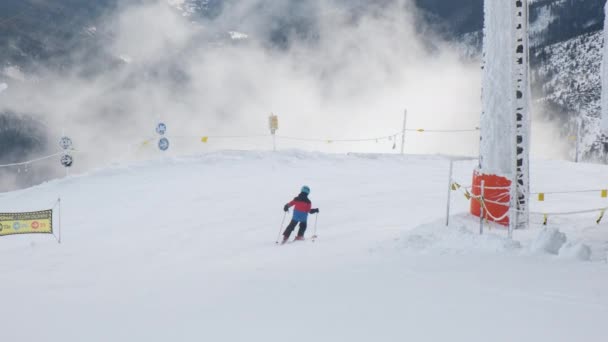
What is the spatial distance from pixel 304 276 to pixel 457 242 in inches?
108

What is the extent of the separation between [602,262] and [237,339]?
16.4ft

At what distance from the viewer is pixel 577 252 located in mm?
6855

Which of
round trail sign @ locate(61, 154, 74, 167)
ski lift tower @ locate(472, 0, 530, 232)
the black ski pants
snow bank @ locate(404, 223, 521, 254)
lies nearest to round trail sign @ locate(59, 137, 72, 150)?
round trail sign @ locate(61, 154, 74, 167)

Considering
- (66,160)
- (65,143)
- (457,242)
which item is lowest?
(457,242)

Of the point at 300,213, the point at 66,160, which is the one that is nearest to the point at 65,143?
the point at 66,160

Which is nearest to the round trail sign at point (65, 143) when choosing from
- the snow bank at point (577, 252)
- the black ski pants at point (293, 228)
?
the black ski pants at point (293, 228)

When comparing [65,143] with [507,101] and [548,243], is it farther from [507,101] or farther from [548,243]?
[548,243]

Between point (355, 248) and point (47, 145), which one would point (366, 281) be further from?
point (47, 145)

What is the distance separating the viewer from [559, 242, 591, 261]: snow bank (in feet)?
22.4

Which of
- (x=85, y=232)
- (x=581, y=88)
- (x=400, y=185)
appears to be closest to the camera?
(x=85, y=232)

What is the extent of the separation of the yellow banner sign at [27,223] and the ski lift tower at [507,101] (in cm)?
1076

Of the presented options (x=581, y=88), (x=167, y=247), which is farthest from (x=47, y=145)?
(x=167, y=247)

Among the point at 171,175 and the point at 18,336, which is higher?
the point at 171,175

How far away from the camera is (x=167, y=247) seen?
35.1ft
